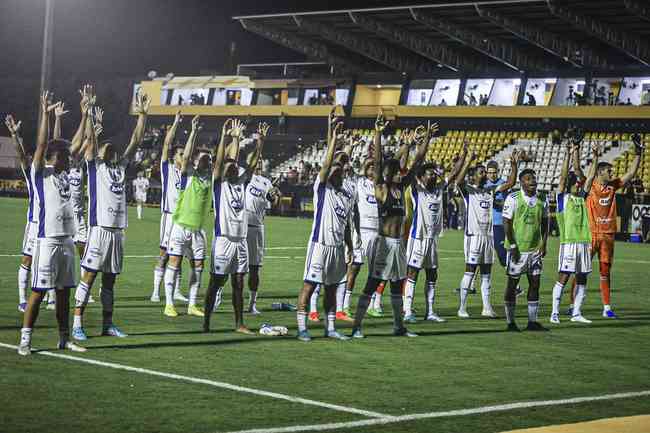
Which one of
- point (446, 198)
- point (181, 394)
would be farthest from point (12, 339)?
point (446, 198)

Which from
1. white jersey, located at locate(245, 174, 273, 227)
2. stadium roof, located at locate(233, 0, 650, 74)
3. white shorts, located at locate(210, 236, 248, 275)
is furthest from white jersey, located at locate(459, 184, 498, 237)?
stadium roof, located at locate(233, 0, 650, 74)

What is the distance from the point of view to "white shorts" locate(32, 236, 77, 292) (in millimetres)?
10320

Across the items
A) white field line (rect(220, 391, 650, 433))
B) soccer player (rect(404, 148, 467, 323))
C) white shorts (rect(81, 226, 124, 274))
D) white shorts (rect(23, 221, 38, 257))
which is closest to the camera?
white field line (rect(220, 391, 650, 433))

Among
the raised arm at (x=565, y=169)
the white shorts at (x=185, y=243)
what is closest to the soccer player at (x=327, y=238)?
the white shorts at (x=185, y=243)

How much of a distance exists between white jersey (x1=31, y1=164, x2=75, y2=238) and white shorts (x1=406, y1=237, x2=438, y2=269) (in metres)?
6.12

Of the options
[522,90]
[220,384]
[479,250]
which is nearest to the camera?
[220,384]

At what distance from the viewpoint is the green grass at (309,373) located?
26.6 feet

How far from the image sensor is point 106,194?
1203 centimetres

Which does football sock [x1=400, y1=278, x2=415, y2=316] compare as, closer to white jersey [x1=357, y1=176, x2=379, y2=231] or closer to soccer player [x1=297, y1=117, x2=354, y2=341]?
white jersey [x1=357, y1=176, x2=379, y2=231]

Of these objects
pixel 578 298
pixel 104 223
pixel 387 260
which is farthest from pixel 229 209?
pixel 578 298

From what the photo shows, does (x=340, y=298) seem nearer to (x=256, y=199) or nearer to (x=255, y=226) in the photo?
(x=255, y=226)

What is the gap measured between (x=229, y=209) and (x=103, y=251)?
178cm

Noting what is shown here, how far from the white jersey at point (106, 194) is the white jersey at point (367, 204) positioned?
3.81 meters

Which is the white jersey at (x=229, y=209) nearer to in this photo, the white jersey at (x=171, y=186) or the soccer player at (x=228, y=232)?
the soccer player at (x=228, y=232)
